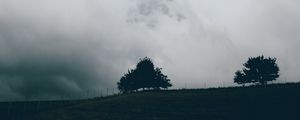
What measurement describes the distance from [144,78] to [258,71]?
31.4 m

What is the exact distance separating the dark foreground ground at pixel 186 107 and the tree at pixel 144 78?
24094 millimetres

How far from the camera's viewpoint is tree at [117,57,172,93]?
106m

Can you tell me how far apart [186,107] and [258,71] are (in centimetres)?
4334

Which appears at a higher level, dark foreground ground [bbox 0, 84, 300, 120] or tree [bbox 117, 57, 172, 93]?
tree [bbox 117, 57, 172, 93]

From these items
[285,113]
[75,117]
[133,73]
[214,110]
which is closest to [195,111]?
[214,110]

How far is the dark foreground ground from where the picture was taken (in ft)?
185

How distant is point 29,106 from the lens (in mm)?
75938

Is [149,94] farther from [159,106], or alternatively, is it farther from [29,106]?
[29,106]

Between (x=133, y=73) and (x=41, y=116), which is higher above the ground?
(x=133, y=73)

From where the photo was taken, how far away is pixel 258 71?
100 meters

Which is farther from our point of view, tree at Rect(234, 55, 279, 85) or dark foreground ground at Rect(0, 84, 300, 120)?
tree at Rect(234, 55, 279, 85)

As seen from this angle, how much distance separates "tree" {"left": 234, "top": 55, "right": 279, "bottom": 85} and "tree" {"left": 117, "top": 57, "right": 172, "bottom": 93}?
20947 mm

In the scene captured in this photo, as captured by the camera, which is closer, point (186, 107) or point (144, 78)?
point (186, 107)

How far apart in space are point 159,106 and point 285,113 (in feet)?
69.8
